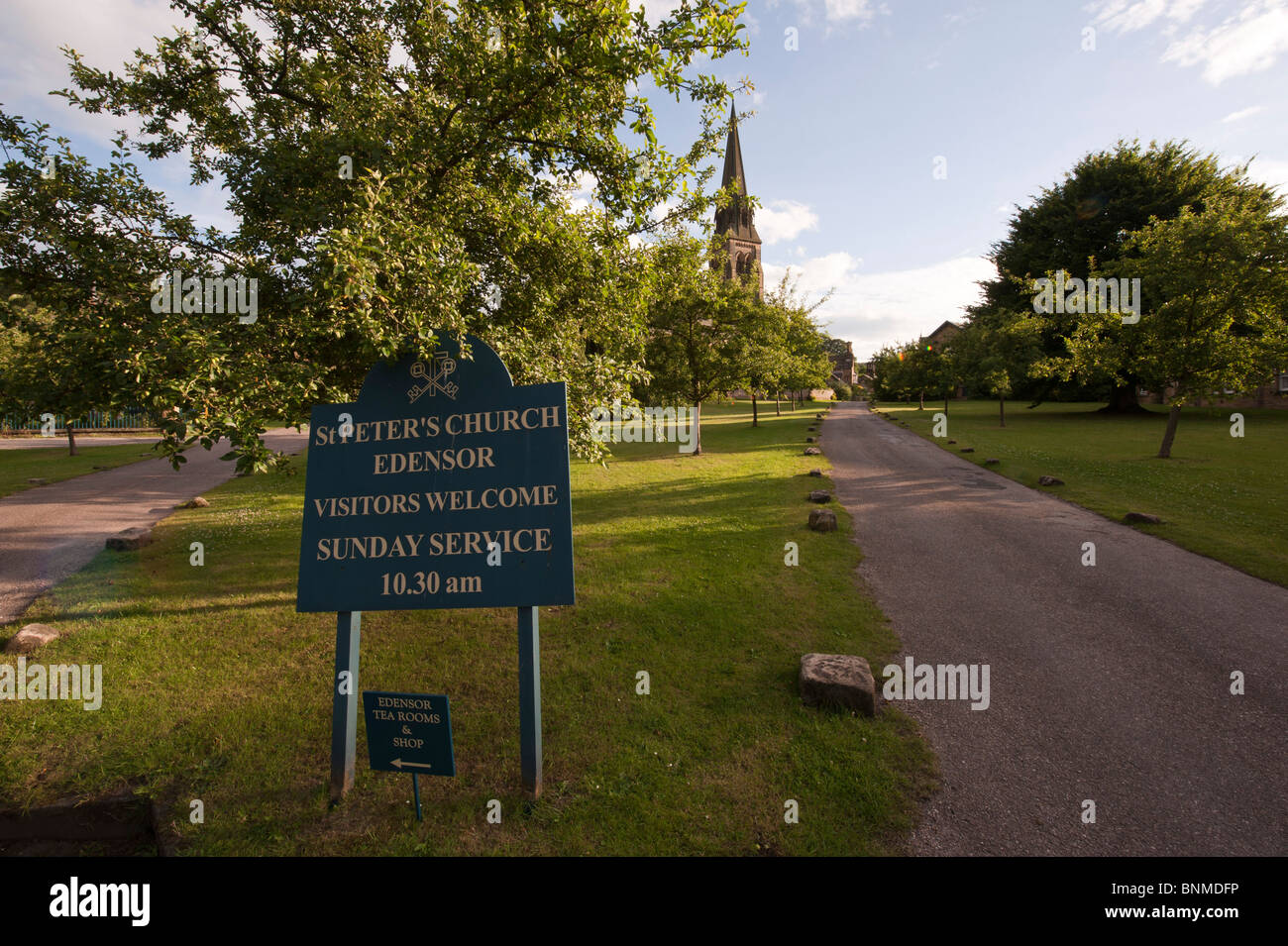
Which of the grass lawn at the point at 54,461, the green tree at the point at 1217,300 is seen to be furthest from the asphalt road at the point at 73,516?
the green tree at the point at 1217,300

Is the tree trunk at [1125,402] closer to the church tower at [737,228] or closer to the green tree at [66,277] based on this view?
the church tower at [737,228]

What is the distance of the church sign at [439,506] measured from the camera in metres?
4.48

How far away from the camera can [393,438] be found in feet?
15.7

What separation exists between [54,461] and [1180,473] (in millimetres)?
42937

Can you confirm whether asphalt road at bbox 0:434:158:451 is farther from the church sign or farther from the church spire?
the church spire

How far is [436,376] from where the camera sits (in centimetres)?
480

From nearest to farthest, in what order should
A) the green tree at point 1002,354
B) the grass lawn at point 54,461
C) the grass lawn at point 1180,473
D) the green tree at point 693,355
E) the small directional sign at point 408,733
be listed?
the small directional sign at point 408,733
the grass lawn at point 1180,473
the grass lawn at point 54,461
the green tree at point 693,355
the green tree at point 1002,354

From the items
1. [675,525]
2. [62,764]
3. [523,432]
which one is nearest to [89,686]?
[62,764]

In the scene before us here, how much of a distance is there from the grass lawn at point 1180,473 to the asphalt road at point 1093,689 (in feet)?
4.48

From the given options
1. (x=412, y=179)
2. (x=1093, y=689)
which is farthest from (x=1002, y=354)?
(x=412, y=179)

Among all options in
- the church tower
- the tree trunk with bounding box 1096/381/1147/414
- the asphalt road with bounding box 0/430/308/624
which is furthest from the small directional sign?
the church tower

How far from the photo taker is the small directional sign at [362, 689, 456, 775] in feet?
13.3

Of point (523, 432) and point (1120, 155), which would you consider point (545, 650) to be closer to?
point (523, 432)
